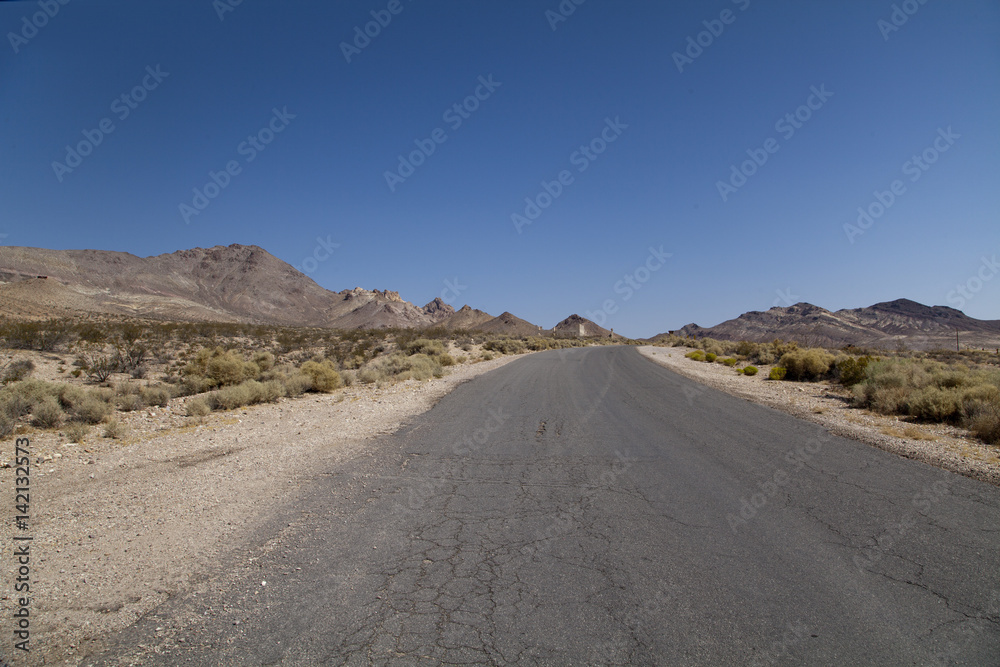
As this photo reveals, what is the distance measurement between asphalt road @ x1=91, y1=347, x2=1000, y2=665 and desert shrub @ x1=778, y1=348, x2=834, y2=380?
1434 centimetres

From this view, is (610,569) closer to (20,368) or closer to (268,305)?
(20,368)

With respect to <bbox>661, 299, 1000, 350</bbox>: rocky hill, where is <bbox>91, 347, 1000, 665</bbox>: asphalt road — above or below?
below

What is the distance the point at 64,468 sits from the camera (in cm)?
755

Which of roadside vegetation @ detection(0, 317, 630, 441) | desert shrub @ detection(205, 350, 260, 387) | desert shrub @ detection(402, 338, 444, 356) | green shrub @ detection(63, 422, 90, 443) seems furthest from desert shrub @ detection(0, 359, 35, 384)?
desert shrub @ detection(402, 338, 444, 356)

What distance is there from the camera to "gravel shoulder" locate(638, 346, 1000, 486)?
25.2ft

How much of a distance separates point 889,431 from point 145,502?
1302cm

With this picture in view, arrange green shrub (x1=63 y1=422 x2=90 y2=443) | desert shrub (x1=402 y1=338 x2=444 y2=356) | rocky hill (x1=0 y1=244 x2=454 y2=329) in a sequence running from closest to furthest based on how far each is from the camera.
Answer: green shrub (x1=63 y1=422 x2=90 y2=443) < desert shrub (x1=402 y1=338 x2=444 y2=356) < rocky hill (x1=0 y1=244 x2=454 y2=329)

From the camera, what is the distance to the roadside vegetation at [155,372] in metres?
11.0

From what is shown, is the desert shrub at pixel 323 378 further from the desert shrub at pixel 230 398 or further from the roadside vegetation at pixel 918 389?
the roadside vegetation at pixel 918 389

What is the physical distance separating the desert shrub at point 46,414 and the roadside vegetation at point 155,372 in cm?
2

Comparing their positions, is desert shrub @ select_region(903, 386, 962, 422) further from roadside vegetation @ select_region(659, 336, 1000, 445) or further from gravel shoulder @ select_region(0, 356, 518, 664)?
gravel shoulder @ select_region(0, 356, 518, 664)

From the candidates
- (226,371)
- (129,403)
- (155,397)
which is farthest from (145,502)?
(226,371)

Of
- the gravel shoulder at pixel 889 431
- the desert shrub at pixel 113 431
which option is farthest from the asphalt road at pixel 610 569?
the desert shrub at pixel 113 431

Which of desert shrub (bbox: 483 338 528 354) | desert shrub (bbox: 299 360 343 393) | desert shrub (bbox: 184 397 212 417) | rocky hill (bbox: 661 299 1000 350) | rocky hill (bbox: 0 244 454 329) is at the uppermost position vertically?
rocky hill (bbox: 0 244 454 329)
